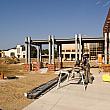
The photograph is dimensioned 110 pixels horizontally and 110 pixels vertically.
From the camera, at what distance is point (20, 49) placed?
134 metres

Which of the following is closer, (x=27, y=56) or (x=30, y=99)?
(x=30, y=99)

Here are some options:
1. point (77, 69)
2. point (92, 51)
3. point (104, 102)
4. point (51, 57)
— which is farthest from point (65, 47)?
point (104, 102)

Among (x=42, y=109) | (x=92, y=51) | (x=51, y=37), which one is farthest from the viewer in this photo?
(x=92, y=51)

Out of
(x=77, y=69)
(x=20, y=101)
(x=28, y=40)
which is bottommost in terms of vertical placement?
(x=20, y=101)

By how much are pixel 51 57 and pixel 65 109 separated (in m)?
22.1

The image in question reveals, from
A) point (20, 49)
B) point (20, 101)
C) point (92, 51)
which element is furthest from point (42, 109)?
point (20, 49)

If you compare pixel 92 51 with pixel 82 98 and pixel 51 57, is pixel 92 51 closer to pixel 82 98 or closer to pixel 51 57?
pixel 51 57

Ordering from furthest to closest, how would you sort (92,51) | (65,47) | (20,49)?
(20,49)
(65,47)
(92,51)

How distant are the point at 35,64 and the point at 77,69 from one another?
16224 millimetres

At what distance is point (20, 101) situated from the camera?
29.5ft

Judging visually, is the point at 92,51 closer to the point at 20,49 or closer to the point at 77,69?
the point at 77,69

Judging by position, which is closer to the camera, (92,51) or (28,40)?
(28,40)

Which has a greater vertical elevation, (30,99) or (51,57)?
(51,57)

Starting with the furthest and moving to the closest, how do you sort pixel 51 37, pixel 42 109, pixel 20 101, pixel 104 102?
pixel 51 37, pixel 20 101, pixel 104 102, pixel 42 109
